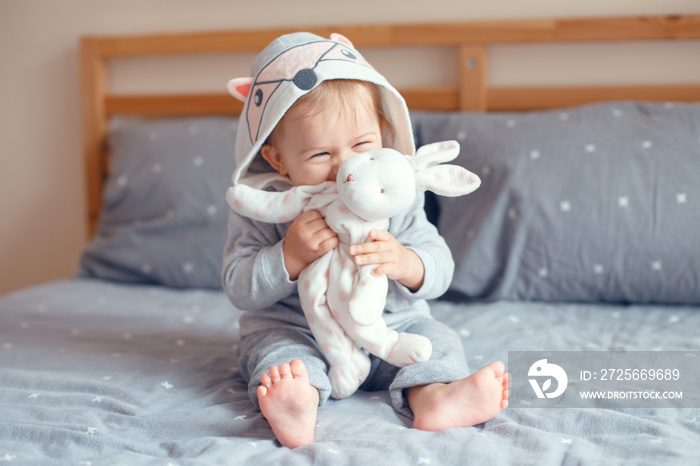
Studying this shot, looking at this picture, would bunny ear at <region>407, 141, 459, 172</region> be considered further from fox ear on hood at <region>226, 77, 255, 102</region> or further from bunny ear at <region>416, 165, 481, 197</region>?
fox ear on hood at <region>226, 77, 255, 102</region>

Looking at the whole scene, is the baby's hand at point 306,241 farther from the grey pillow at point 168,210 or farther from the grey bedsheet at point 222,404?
the grey pillow at point 168,210

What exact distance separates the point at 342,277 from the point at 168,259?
90 centimetres

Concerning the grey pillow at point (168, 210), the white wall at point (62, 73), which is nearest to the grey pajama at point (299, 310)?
the grey pillow at point (168, 210)

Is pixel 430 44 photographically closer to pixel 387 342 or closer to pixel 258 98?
pixel 258 98

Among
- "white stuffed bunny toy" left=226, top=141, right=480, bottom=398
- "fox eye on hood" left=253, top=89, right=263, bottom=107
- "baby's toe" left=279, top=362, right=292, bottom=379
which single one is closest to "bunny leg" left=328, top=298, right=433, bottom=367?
"white stuffed bunny toy" left=226, top=141, right=480, bottom=398

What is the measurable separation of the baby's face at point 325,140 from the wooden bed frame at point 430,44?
95 cm

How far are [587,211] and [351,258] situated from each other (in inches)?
28.1

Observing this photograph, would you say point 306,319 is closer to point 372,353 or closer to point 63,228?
point 372,353

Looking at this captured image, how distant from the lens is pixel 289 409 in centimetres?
74

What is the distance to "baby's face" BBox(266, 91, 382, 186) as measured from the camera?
90 cm

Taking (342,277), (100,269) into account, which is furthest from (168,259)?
(342,277)

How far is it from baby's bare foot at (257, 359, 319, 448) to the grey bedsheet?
2 cm

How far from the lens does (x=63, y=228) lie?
2229 millimetres

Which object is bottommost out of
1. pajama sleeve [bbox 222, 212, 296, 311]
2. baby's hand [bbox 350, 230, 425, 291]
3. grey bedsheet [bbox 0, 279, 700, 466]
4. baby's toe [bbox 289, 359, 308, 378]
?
grey bedsheet [bbox 0, 279, 700, 466]
